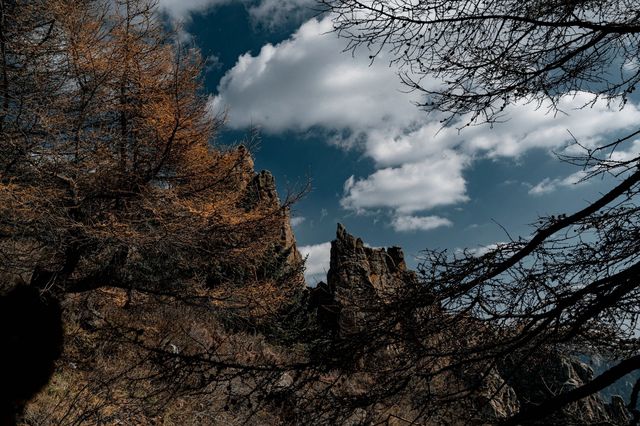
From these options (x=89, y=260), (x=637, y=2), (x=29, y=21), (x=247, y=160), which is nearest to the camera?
(x=637, y=2)

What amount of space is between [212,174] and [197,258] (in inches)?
67.0

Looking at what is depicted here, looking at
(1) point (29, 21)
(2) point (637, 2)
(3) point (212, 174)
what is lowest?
(2) point (637, 2)

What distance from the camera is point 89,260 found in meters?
8.43

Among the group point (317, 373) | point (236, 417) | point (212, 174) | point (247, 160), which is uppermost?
point (247, 160)

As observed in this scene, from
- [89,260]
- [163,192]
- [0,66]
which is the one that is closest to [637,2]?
[163,192]

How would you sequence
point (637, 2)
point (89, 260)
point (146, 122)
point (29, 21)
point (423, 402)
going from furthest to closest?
point (89, 260)
point (146, 122)
point (29, 21)
point (637, 2)
point (423, 402)

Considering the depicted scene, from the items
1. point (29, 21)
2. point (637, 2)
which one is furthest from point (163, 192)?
point (637, 2)

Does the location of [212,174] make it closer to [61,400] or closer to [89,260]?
[89,260]

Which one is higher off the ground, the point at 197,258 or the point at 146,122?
the point at 146,122

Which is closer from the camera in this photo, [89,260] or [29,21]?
[29,21]

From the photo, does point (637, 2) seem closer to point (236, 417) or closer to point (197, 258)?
point (197, 258)

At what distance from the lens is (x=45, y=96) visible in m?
6.81

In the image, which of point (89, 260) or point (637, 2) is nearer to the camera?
point (637, 2)

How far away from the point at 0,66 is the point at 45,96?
70 centimetres
